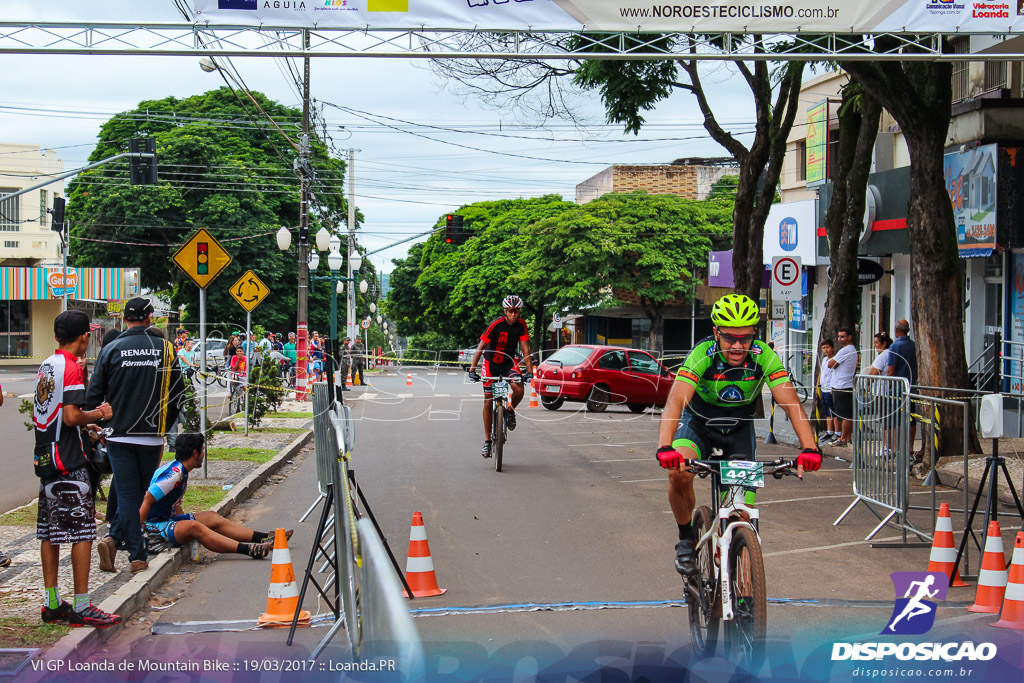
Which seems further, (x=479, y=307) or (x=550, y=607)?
(x=479, y=307)

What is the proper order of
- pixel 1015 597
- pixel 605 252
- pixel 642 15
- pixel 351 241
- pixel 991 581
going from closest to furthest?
pixel 1015 597 → pixel 991 581 → pixel 642 15 → pixel 351 241 → pixel 605 252

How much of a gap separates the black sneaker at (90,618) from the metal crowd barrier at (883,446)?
5938mm

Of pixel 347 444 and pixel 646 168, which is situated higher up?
pixel 646 168

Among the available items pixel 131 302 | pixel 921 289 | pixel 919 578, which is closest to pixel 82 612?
pixel 131 302

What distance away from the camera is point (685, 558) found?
581 centimetres

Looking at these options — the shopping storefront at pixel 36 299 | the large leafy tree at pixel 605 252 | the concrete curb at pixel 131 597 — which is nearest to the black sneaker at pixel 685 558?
the concrete curb at pixel 131 597

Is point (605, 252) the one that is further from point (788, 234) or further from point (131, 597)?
point (131, 597)

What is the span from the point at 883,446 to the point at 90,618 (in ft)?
21.2

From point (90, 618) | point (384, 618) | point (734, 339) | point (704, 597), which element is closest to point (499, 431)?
point (90, 618)

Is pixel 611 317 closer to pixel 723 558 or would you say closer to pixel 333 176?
pixel 333 176

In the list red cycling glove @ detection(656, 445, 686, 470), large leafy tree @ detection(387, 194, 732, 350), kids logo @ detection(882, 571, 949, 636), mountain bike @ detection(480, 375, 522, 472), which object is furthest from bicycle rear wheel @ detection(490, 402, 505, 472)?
large leafy tree @ detection(387, 194, 732, 350)

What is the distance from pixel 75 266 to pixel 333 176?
45.2 feet

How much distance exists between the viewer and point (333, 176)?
55469 millimetres

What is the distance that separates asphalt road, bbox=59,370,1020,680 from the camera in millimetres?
5770
